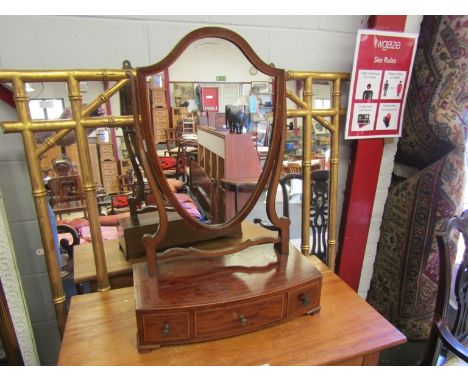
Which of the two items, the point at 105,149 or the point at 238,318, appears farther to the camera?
the point at 105,149

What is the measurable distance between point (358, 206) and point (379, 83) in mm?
445

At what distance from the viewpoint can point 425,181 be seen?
1.18 m

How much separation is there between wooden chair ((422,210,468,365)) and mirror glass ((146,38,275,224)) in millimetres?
603

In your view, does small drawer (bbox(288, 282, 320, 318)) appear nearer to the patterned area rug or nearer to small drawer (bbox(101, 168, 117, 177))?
small drawer (bbox(101, 168, 117, 177))

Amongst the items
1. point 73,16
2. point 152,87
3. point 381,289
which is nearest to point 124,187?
point 152,87

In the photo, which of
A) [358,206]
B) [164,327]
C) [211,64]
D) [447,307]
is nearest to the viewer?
[164,327]

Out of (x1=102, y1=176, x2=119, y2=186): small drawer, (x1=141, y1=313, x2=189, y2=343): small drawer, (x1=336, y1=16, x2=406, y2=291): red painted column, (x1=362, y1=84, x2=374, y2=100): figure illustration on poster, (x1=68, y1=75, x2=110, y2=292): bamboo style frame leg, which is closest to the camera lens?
(x1=141, y1=313, x2=189, y2=343): small drawer

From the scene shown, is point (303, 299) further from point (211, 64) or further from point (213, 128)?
point (211, 64)

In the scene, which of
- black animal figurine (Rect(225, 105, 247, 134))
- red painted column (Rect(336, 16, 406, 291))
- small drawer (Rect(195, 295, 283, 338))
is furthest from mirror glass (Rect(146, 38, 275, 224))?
red painted column (Rect(336, 16, 406, 291))

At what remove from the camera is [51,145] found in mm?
759

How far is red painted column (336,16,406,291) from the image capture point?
1.10 metres

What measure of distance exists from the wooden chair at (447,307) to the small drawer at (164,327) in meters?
0.73

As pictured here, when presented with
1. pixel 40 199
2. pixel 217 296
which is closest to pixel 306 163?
pixel 217 296

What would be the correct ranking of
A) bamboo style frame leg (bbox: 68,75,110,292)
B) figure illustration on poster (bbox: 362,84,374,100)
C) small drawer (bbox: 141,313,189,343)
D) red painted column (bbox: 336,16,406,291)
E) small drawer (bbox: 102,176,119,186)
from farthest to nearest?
red painted column (bbox: 336,16,406,291)
figure illustration on poster (bbox: 362,84,374,100)
small drawer (bbox: 102,176,119,186)
bamboo style frame leg (bbox: 68,75,110,292)
small drawer (bbox: 141,313,189,343)
